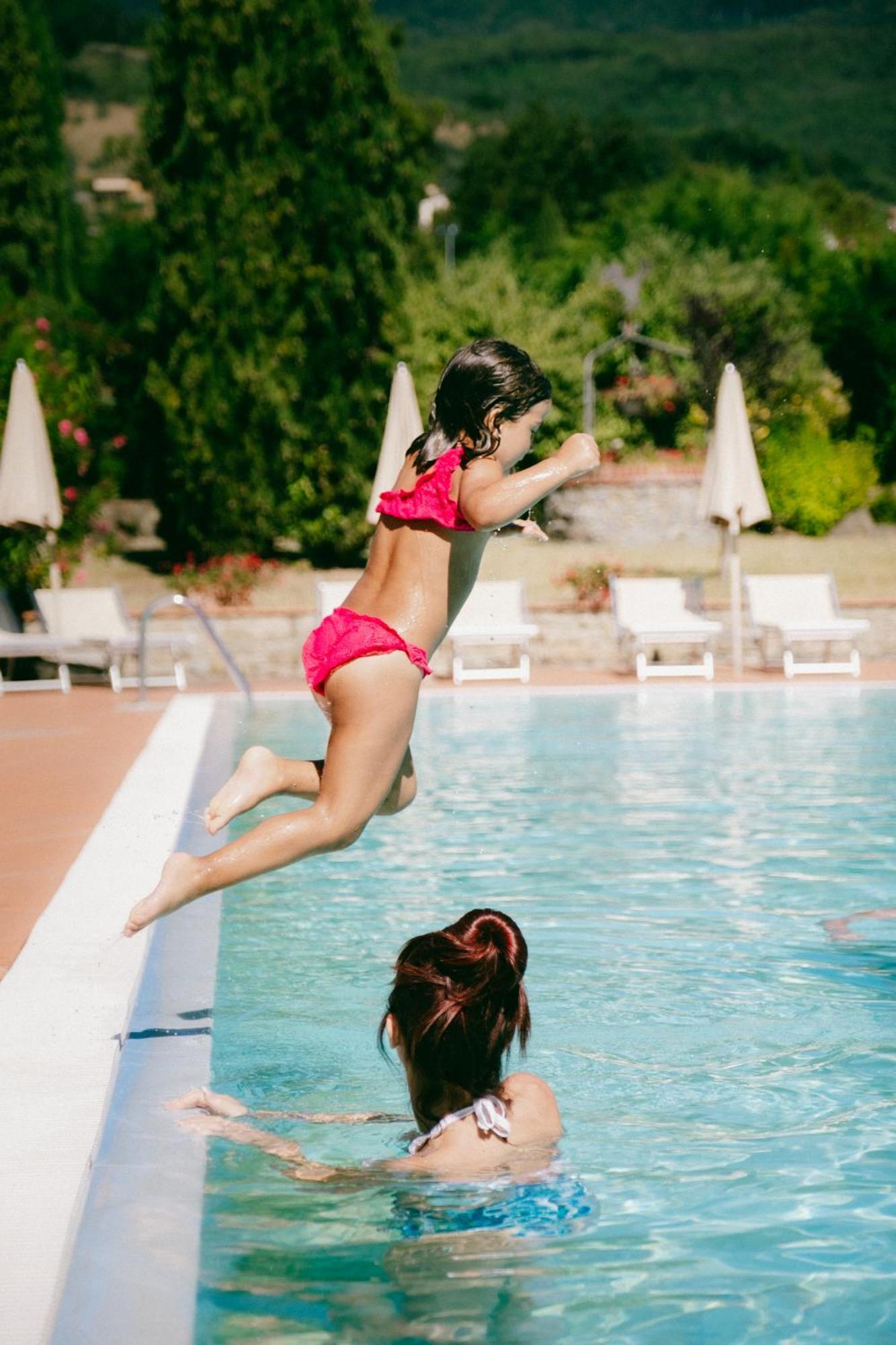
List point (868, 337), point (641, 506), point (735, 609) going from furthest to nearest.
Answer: point (868, 337)
point (641, 506)
point (735, 609)

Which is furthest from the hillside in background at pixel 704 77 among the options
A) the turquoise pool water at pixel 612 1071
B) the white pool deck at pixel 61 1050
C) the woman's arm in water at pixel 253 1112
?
the woman's arm in water at pixel 253 1112

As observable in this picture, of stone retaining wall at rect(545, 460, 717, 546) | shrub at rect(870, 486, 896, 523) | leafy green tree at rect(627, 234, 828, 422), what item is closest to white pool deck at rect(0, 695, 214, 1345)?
stone retaining wall at rect(545, 460, 717, 546)

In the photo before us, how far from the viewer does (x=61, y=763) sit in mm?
9297

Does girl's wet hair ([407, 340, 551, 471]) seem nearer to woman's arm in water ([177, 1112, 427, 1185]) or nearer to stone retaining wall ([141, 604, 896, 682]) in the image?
woman's arm in water ([177, 1112, 427, 1185])

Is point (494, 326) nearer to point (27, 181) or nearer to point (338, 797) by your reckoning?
point (27, 181)

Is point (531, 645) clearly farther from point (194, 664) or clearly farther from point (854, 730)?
point (854, 730)

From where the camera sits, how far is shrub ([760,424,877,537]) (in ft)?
83.0

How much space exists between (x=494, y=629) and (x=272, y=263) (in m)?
7.61

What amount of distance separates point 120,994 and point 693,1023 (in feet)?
5.26

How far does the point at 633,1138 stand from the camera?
3604 millimetres

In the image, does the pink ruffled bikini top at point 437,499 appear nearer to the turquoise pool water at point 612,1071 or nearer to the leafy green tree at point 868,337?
the turquoise pool water at point 612,1071

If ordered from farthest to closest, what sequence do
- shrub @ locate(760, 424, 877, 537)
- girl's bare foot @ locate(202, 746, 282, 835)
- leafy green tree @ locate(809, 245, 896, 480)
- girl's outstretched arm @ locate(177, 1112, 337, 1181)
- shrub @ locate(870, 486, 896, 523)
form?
leafy green tree @ locate(809, 245, 896, 480) → shrub @ locate(870, 486, 896, 523) → shrub @ locate(760, 424, 877, 537) → girl's bare foot @ locate(202, 746, 282, 835) → girl's outstretched arm @ locate(177, 1112, 337, 1181)

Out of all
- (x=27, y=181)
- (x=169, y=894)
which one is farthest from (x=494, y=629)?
(x=27, y=181)

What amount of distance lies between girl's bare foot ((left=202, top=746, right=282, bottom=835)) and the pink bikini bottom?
9.6 inches
